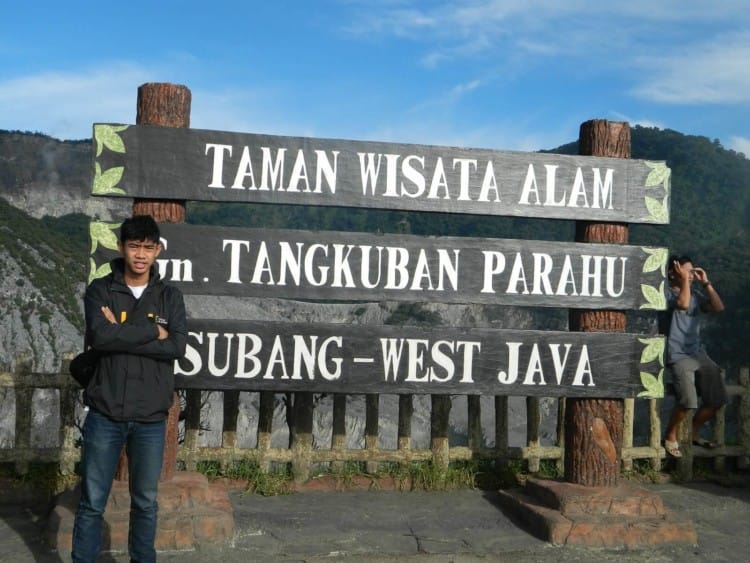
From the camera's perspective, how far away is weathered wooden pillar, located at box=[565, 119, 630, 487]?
5168mm

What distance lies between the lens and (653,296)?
532 cm

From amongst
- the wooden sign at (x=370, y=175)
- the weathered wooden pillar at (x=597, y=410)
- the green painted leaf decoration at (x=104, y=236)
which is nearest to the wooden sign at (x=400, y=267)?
the green painted leaf decoration at (x=104, y=236)

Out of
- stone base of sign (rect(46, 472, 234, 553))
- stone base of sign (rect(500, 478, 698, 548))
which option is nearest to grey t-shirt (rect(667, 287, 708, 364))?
stone base of sign (rect(500, 478, 698, 548))

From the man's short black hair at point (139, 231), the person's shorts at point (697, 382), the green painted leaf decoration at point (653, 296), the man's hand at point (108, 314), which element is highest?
the man's short black hair at point (139, 231)

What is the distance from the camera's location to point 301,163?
5062 mm

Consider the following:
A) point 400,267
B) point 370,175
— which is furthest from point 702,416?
point 370,175

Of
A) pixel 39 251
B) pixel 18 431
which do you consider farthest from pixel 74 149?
pixel 18 431

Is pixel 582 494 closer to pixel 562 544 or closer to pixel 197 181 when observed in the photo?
pixel 562 544

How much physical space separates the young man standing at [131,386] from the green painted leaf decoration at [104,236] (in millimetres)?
1168

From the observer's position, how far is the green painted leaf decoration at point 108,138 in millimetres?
4875

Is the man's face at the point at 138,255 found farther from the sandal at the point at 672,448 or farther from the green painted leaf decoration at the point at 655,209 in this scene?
the sandal at the point at 672,448

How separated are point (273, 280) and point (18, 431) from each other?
253cm

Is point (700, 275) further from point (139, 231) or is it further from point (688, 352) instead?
point (139, 231)

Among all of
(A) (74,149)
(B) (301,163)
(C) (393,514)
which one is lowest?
(C) (393,514)
